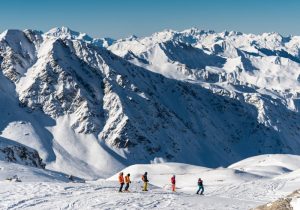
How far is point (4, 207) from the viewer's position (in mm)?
37656

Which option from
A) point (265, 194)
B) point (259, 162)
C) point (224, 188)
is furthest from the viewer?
point (259, 162)

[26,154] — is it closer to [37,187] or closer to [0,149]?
[0,149]

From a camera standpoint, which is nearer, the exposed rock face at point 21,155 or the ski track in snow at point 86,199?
the ski track in snow at point 86,199

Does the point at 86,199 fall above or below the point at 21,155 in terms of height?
below

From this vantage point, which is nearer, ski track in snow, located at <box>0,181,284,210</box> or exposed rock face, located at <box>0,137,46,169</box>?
ski track in snow, located at <box>0,181,284,210</box>

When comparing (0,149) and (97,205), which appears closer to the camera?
(97,205)

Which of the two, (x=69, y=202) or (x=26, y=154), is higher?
(x=26, y=154)

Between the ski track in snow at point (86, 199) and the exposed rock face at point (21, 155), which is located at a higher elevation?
the exposed rock face at point (21, 155)

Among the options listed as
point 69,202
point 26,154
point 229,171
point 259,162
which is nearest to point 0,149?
point 26,154

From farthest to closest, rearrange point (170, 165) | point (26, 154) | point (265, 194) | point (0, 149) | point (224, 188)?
point (170, 165), point (26, 154), point (0, 149), point (224, 188), point (265, 194)

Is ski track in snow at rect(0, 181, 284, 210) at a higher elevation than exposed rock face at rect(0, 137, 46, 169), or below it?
below

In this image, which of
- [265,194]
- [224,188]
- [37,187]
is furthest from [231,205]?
[224,188]

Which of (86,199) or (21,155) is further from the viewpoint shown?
(21,155)

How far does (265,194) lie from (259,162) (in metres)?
105
